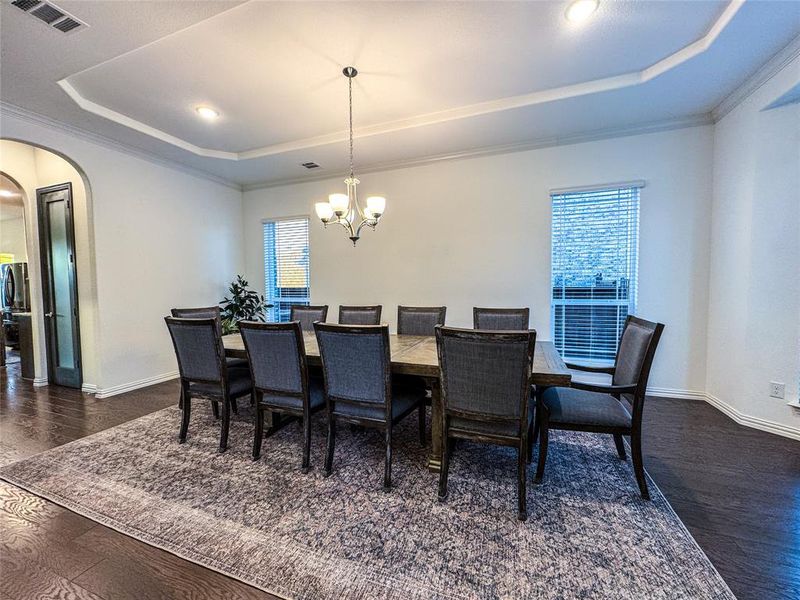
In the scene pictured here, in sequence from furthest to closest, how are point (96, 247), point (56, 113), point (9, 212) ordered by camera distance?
1. point (9, 212)
2. point (96, 247)
3. point (56, 113)

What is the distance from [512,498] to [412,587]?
830 millimetres

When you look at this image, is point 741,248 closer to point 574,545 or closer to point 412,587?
point 574,545

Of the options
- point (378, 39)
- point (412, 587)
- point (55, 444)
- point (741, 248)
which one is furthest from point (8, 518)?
→ point (741, 248)

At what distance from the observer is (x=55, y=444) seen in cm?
268

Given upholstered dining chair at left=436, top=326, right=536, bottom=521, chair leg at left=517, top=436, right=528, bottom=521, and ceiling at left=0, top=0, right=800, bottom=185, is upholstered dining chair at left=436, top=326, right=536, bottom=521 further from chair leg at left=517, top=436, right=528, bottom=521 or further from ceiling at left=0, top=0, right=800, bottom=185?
ceiling at left=0, top=0, right=800, bottom=185

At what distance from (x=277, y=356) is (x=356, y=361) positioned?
0.59 m

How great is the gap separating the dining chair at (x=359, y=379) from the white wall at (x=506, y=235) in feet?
7.83

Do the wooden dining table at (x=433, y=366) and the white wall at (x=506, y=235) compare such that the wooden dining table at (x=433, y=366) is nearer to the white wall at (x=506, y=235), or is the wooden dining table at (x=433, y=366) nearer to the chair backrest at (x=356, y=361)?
the chair backrest at (x=356, y=361)

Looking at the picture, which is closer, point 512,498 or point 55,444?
point 512,498

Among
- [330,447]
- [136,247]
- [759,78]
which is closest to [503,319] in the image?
[330,447]

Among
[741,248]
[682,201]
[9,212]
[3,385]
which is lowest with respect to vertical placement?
[3,385]

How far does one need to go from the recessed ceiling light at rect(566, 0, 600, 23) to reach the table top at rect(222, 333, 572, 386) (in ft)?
6.91

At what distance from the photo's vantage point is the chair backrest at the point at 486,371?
169cm

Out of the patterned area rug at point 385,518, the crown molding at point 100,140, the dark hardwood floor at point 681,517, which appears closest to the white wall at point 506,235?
the crown molding at point 100,140
